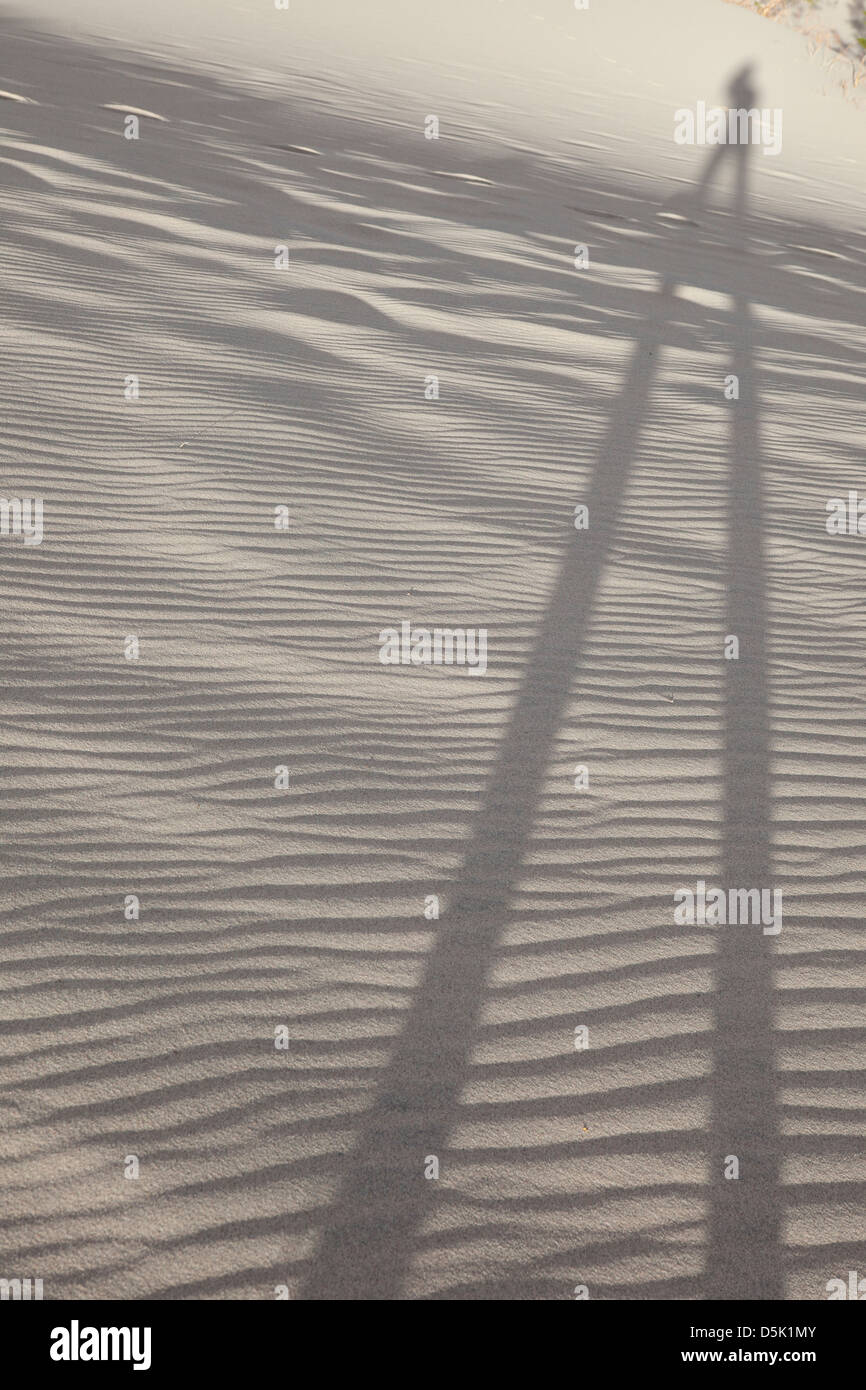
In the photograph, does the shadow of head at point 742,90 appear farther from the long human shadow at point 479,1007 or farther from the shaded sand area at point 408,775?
the long human shadow at point 479,1007

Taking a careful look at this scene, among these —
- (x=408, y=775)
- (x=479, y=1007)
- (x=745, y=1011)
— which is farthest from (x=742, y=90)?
(x=479, y=1007)

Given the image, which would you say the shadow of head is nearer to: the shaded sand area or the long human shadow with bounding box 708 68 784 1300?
the shaded sand area

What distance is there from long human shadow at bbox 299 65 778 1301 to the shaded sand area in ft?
0.04

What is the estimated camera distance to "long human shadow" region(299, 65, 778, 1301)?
2.63 meters

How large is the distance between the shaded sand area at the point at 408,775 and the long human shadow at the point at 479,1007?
13mm

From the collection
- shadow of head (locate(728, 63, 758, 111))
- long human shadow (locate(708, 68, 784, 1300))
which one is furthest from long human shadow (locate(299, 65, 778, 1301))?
shadow of head (locate(728, 63, 758, 111))

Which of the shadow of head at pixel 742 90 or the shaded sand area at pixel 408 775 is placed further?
the shadow of head at pixel 742 90

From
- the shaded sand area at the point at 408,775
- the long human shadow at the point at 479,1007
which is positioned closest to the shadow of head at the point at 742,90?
the shaded sand area at the point at 408,775

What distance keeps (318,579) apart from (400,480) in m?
1.23

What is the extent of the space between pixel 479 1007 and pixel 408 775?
1.10m

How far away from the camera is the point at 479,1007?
322cm

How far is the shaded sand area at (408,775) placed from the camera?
2715 mm

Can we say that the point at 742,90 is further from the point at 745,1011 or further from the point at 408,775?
the point at 745,1011
